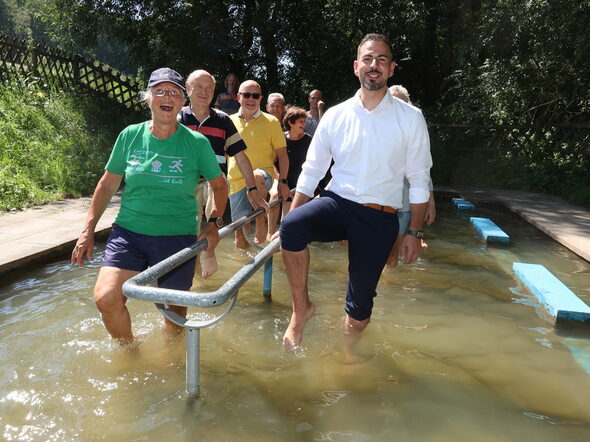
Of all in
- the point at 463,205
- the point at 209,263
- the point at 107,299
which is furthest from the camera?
the point at 463,205

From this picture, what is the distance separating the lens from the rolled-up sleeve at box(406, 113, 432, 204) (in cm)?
298

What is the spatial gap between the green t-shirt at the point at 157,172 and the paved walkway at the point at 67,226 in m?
2.53

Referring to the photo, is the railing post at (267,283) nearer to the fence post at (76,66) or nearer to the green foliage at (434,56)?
the green foliage at (434,56)

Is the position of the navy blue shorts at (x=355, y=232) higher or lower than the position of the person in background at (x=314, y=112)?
lower

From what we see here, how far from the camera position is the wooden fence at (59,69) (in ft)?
42.3

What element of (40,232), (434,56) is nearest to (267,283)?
(40,232)

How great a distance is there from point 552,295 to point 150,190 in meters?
3.76

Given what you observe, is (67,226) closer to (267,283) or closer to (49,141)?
(267,283)

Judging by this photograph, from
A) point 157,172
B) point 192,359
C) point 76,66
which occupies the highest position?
point 76,66

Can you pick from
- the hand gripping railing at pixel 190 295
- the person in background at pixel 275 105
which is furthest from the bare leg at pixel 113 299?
the person in background at pixel 275 105

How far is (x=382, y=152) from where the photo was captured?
3.01m

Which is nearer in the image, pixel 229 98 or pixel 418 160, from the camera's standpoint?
pixel 418 160

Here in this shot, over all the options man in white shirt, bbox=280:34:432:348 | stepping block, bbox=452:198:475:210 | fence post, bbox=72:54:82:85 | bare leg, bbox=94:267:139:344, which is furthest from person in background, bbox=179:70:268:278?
fence post, bbox=72:54:82:85

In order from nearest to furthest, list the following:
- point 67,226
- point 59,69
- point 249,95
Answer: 1. point 249,95
2. point 67,226
3. point 59,69
